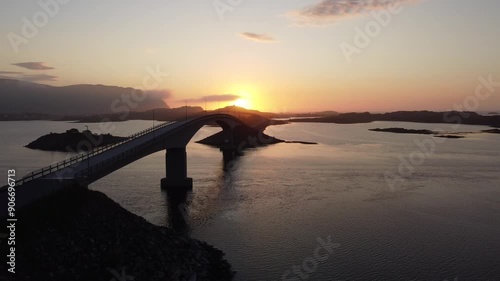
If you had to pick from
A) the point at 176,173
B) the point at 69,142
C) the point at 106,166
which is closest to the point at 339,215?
the point at 106,166

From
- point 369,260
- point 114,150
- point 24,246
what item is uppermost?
point 114,150

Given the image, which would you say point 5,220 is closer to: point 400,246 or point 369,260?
point 369,260

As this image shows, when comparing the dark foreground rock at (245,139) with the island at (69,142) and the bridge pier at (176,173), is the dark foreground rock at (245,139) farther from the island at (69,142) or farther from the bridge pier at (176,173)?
the bridge pier at (176,173)

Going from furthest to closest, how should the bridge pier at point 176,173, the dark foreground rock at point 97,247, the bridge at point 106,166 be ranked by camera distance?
the bridge pier at point 176,173 → the bridge at point 106,166 → the dark foreground rock at point 97,247

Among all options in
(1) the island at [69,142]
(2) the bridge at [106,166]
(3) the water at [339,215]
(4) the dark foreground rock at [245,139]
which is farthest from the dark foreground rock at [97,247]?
(4) the dark foreground rock at [245,139]

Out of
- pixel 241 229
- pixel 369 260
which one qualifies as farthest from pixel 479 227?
pixel 241 229

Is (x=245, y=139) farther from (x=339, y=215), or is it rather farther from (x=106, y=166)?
(x=106, y=166)
